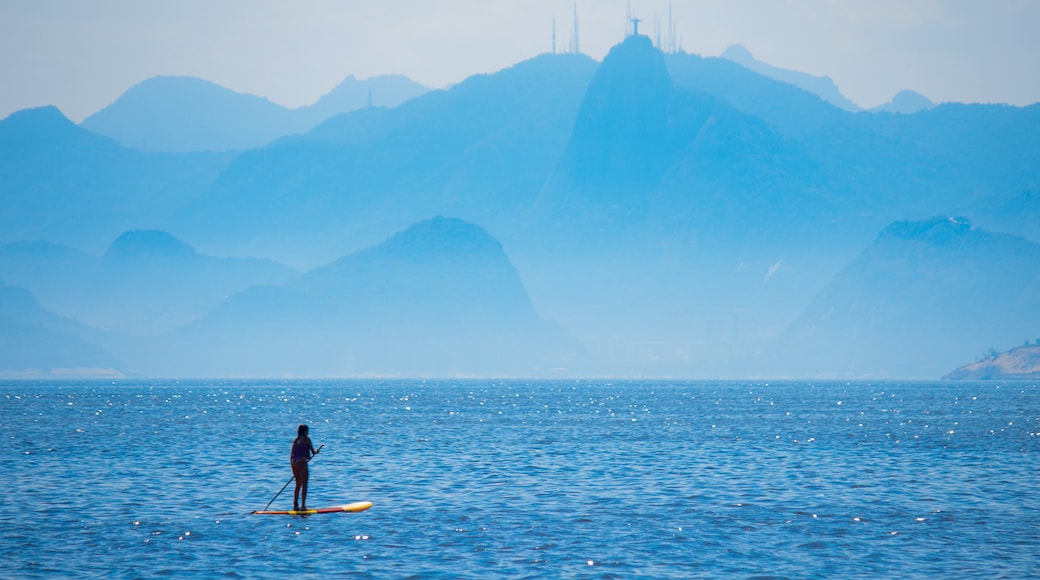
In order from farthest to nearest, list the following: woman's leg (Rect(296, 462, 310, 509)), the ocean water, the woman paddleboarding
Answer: woman's leg (Rect(296, 462, 310, 509)) → the woman paddleboarding → the ocean water

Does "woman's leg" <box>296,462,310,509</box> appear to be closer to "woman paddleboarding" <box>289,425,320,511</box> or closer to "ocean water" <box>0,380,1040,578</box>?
"woman paddleboarding" <box>289,425,320,511</box>

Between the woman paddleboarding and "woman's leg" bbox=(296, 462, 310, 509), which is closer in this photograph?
the woman paddleboarding

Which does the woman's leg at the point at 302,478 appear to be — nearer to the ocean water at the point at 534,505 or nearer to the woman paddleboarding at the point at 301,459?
the woman paddleboarding at the point at 301,459

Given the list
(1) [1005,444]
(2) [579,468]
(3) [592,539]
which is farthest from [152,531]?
(1) [1005,444]

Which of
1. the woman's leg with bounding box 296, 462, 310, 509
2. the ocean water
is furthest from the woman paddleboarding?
the ocean water

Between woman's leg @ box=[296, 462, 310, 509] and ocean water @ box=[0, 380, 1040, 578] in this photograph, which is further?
woman's leg @ box=[296, 462, 310, 509]

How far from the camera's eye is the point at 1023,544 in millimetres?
38125

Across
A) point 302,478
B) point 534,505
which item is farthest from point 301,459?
point 534,505

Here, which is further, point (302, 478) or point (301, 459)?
point (302, 478)

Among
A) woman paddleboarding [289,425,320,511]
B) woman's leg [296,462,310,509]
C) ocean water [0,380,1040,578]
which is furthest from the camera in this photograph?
woman's leg [296,462,310,509]

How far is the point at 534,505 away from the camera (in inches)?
1845

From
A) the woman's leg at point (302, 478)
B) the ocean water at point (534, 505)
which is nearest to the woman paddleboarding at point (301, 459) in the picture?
Result: the woman's leg at point (302, 478)

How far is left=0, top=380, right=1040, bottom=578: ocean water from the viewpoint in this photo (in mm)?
35625

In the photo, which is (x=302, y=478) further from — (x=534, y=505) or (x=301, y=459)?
(x=534, y=505)
